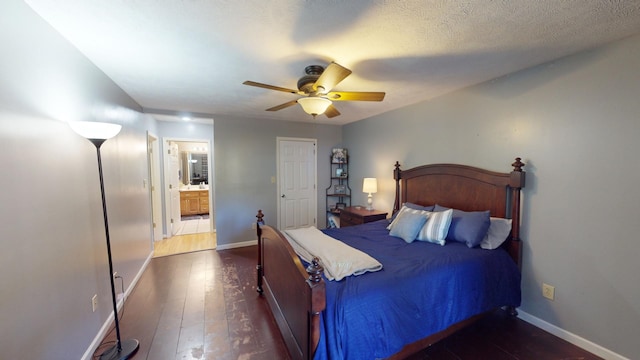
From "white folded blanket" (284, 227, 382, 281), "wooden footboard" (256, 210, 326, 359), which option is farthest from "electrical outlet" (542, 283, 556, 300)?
"wooden footboard" (256, 210, 326, 359)

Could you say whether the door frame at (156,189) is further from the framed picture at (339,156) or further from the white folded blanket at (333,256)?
the white folded blanket at (333,256)

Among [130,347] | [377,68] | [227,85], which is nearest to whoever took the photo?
[130,347]

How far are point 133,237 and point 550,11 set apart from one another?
439 cm

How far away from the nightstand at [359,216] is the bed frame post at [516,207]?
71.0 inches

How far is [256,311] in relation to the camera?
8.21ft

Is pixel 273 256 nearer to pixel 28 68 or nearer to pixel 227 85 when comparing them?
pixel 227 85

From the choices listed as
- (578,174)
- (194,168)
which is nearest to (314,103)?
(578,174)

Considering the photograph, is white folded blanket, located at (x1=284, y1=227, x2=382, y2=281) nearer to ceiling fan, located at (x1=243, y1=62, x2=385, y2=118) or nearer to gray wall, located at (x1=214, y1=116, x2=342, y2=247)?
ceiling fan, located at (x1=243, y1=62, x2=385, y2=118)

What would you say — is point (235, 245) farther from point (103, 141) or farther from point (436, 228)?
point (436, 228)

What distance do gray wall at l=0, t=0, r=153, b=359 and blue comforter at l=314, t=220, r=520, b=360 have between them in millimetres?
1618

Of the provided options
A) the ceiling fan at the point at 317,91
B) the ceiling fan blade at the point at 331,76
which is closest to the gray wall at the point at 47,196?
the ceiling fan at the point at 317,91

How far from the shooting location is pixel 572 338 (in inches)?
79.8


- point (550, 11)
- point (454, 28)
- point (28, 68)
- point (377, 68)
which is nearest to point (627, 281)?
point (550, 11)

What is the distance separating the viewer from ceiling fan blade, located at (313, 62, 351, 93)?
66.0 inches
